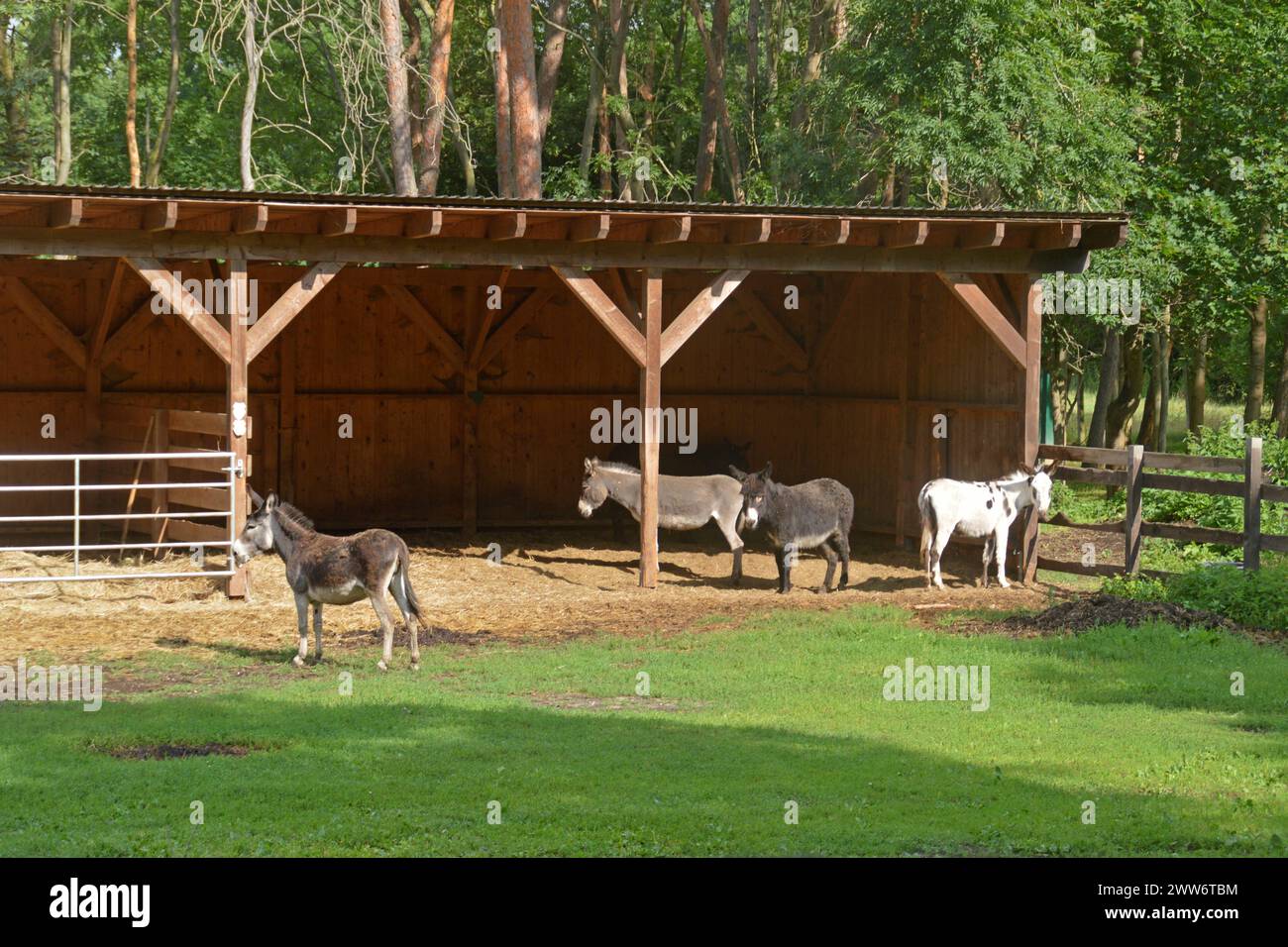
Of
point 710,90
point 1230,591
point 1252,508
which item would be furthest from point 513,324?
point 710,90

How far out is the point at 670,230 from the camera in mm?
15891

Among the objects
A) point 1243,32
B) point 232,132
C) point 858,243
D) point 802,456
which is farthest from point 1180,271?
point 232,132

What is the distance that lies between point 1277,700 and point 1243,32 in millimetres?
18526

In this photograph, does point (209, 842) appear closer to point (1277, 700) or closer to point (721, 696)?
point (721, 696)

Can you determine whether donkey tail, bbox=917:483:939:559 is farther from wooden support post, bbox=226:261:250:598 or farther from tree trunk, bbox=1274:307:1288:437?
tree trunk, bbox=1274:307:1288:437

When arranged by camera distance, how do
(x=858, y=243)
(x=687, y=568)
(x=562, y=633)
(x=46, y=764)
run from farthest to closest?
(x=687, y=568) < (x=858, y=243) < (x=562, y=633) < (x=46, y=764)

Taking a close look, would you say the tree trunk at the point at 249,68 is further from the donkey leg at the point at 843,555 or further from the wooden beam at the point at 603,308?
the donkey leg at the point at 843,555

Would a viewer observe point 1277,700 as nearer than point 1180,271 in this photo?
Yes

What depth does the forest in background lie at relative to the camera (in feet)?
75.8

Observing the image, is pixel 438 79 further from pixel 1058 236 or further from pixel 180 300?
pixel 1058 236

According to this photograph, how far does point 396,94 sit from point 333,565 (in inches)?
740

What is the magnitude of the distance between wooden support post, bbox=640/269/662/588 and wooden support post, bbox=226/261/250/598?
14.1ft

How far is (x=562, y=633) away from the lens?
44.4ft

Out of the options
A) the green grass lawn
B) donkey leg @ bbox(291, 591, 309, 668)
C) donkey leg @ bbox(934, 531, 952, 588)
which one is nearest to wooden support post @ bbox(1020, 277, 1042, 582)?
donkey leg @ bbox(934, 531, 952, 588)
